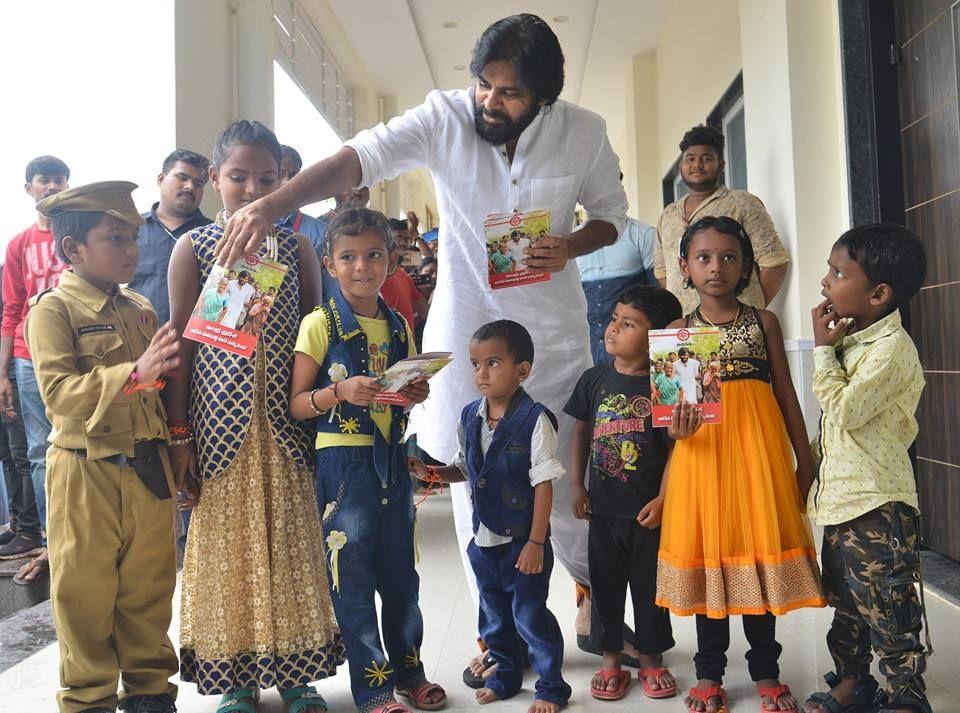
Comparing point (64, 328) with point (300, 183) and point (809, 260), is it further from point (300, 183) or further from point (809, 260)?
point (809, 260)

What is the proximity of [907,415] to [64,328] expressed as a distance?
1.97 meters

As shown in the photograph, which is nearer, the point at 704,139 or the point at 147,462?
the point at 147,462

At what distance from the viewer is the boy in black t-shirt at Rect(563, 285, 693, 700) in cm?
222

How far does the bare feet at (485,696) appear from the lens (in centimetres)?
218

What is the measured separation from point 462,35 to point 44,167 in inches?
226

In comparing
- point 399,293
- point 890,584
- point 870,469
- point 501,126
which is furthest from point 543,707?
point 399,293

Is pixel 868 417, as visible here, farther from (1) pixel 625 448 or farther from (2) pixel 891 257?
(1) pixel 625 448

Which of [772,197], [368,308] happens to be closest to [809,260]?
[772,197]

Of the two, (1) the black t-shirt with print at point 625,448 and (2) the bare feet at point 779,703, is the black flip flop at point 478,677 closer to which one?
(1) the black t-shirt with print at point 625,448

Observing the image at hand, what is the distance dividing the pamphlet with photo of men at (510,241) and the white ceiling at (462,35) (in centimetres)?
634

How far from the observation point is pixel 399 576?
213 cm

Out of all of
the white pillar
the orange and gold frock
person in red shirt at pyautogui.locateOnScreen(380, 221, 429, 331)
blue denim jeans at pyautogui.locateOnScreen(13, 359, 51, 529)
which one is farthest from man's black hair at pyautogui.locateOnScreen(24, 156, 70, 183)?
the orange and gold frock

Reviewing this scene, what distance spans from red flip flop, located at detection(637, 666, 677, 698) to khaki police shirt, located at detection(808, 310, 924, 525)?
0.58 meters

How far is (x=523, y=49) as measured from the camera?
6.90 feet
